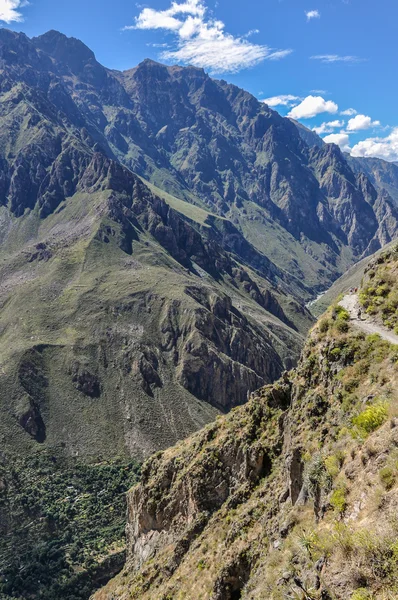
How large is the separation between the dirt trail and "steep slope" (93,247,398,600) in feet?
3.11

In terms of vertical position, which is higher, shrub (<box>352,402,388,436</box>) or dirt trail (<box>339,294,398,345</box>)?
dirt trail (<box>339,294,398,345</box>)

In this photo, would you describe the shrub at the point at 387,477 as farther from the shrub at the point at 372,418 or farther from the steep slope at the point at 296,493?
the shrub at the point at 372,418

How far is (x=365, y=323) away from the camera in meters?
32.1

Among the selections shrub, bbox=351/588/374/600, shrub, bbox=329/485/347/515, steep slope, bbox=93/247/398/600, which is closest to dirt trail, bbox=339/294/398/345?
steep slope, bbox=93/247/398/600

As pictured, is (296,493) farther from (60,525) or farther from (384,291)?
(60,525)

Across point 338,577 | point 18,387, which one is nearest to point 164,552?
point 338,577

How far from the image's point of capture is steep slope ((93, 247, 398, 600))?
17.1m

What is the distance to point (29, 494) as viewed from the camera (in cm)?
15275

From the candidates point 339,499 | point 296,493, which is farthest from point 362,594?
point 296,493

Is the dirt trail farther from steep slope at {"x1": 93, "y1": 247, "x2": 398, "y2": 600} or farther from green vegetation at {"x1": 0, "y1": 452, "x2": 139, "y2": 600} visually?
green vegetation at {"x1": 0, "y1": 452, "x2": 139, "y2": 600}

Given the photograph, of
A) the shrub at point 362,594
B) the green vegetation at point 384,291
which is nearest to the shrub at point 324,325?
the green vegetation at point 384,291

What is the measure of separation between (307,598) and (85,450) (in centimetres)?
17435

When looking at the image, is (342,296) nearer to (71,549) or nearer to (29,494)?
(71,549)

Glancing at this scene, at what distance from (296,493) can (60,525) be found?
455 feet
